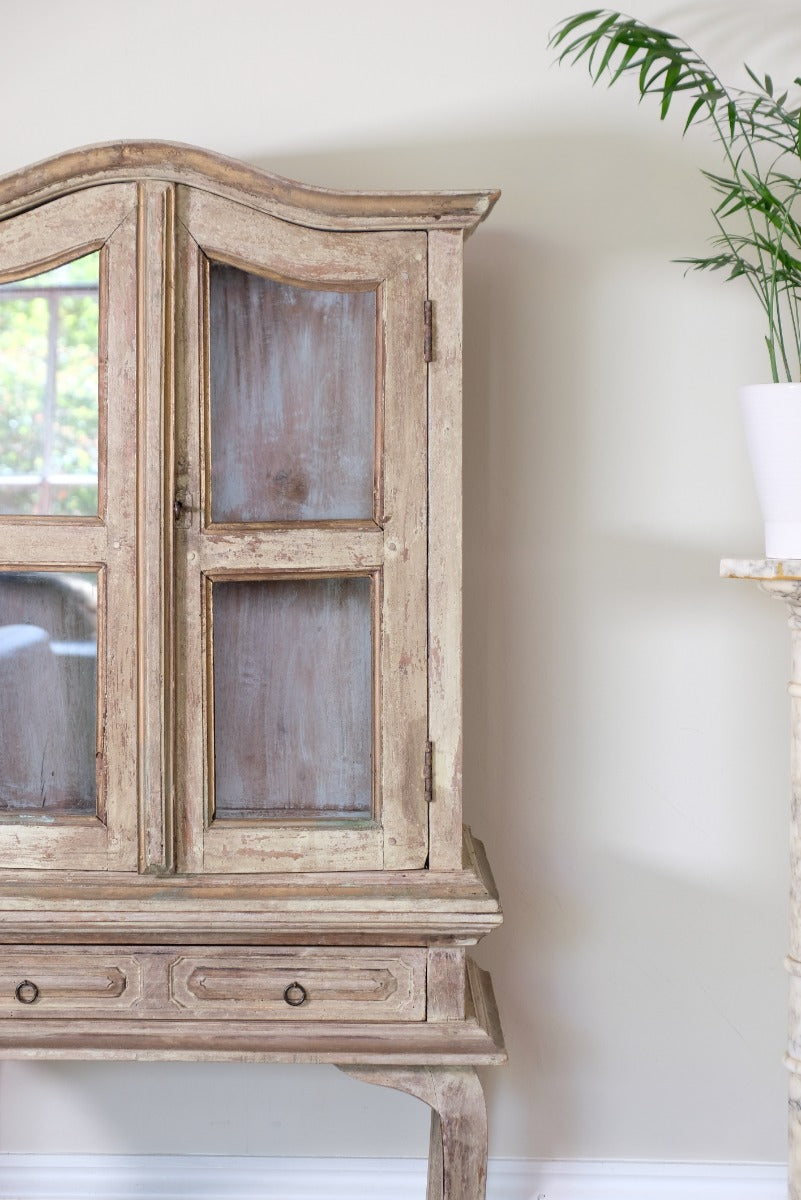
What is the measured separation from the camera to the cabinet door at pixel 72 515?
1.54 meters

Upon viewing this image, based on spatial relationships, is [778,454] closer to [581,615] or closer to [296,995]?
[581,615]

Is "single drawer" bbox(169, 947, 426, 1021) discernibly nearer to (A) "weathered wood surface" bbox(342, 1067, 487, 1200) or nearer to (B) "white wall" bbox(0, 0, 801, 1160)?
(A) "weathered wood surface" bbox(342, 1067, 487, 1200)

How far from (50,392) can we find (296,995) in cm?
100

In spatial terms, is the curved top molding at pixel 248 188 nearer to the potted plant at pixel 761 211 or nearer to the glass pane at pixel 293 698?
the potted plant at pixel 761 211

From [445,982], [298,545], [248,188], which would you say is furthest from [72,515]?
[445,982]

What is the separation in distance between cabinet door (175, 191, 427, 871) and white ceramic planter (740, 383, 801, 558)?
506mm

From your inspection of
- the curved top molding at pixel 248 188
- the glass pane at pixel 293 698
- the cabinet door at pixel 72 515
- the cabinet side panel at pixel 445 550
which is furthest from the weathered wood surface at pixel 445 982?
the curved top molding at pixel 248 188

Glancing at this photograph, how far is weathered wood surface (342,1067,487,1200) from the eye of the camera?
1504mm

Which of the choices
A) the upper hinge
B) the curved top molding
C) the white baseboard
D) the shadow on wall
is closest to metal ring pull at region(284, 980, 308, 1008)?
the shadow on wall

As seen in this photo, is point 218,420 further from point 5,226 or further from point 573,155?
point 573,155

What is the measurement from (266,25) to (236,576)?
112 cm

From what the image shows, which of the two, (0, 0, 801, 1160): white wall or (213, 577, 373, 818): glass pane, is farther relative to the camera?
(0, 0, 801, 1160): white wall

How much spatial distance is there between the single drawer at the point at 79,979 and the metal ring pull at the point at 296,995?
0.74ft

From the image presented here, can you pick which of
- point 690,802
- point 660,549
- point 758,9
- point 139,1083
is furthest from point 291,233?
point 139,1083
